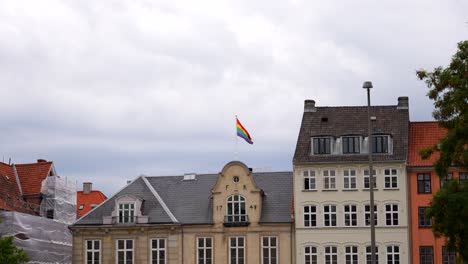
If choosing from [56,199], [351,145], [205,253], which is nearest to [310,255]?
[205,253]

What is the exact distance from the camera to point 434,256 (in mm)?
73312

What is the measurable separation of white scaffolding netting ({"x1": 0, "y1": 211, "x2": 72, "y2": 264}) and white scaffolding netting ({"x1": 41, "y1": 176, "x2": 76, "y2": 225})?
1.35 meters

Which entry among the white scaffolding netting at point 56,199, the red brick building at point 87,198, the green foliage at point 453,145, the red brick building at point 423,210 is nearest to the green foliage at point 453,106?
the green foliage at point 453,145

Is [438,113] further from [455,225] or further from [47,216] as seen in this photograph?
[47,216]

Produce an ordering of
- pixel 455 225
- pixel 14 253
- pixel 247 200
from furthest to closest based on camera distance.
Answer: pixel 247 200 → pixel 14 253 → pixel 455 225

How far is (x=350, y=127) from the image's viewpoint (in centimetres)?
7800

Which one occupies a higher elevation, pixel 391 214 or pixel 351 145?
pixel 351 145

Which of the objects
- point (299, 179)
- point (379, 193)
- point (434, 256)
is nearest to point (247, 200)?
point (299, 179)

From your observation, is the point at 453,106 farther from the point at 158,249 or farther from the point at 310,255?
the point at 158,249

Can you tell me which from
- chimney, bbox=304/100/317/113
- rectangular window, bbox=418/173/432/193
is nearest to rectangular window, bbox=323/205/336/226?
rectangular window, bbox=418/173/432/193

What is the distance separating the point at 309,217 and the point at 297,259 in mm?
3505

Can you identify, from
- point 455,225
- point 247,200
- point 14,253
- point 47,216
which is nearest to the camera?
point 455,225

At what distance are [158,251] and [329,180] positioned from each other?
50.8ft

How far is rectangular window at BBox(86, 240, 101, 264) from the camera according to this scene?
7950 centimetres
